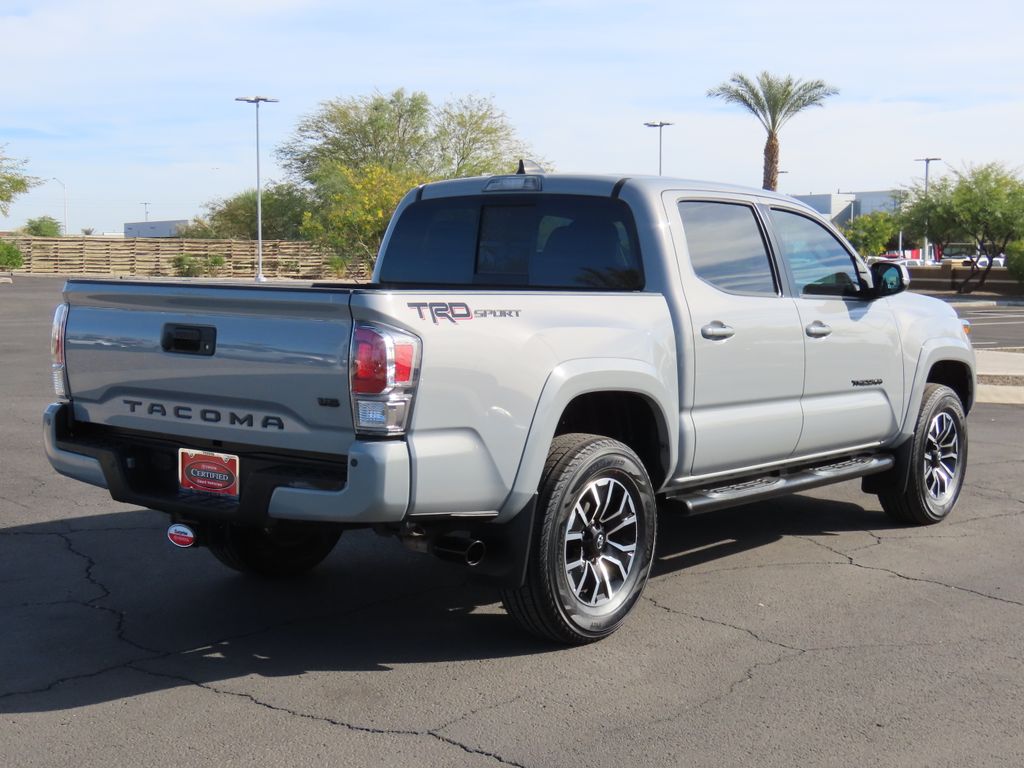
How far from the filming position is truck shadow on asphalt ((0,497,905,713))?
482 centimetres

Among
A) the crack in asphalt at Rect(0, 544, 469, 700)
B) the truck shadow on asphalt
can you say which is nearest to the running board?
the truck shadow on asphalt

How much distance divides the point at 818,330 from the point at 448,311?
9.09 feet

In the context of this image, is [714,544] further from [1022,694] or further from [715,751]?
[715,751]

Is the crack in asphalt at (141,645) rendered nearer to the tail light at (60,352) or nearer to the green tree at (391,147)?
the tail light at (60,352)

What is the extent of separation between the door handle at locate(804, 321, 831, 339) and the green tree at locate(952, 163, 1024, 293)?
4421cm

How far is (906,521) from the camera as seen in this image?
7621 millimetres

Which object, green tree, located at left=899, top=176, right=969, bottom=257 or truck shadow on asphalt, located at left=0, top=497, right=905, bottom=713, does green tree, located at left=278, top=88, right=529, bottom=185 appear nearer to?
green tree, located at left=899, top=176, right=969, bottom=257

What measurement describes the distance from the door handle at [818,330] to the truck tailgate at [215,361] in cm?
306

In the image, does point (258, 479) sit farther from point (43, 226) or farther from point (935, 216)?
point (43, 226)

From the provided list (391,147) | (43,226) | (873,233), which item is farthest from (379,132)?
(43,226)

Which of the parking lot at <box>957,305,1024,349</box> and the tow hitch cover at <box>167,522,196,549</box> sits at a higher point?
the parking lot at <box>957,305,1024,349</box>

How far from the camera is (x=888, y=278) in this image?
22.9ft

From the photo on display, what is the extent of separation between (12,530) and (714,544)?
166 inches

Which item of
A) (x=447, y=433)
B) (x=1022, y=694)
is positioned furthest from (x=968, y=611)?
(x=447, y=433)
